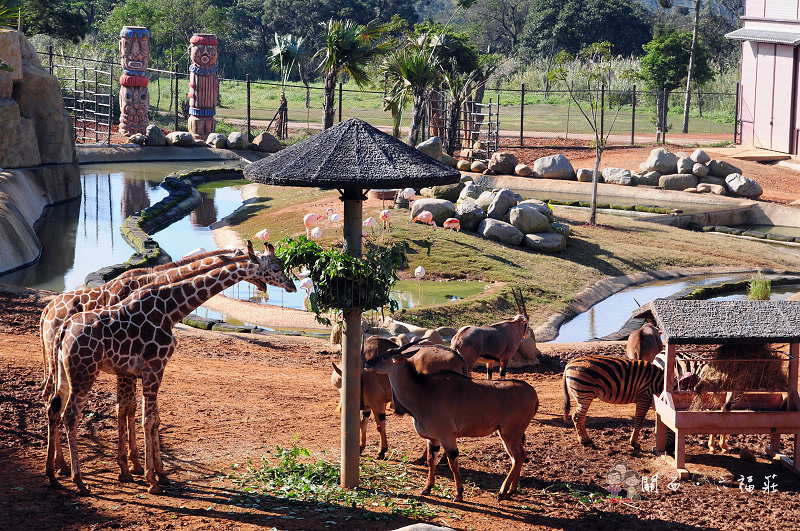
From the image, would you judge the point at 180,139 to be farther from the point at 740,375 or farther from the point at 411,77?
the point at 740,375

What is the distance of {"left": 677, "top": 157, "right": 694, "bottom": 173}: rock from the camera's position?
32688 millimetres

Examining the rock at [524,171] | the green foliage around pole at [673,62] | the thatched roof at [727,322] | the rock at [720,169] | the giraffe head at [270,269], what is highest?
the green foliage around pole at [673,62]

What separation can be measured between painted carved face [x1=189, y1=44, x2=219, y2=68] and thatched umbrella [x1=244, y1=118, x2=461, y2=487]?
31072 mm

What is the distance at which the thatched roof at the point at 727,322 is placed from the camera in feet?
31.2

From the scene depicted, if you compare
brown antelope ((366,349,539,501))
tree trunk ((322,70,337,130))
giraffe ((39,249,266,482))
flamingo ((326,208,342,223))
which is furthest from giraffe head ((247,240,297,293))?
tree trunk ((322,70,337,130))

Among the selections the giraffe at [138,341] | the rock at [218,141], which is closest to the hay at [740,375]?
the giraffe at [138,341]

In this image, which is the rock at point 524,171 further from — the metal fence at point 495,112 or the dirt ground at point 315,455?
the dirt ground at point 315,455

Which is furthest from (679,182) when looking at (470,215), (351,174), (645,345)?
(351,174)

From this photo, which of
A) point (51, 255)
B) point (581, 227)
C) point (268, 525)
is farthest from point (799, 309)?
point (51, 255)

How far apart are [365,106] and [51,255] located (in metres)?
34.1

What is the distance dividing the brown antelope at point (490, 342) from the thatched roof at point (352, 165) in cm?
409

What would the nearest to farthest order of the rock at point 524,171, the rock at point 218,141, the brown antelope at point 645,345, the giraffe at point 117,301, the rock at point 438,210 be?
1. the giraffe at point 117,301
2. the brown antelope at point 645,345
3. the rock at point 438,210
4. the rock at point 524,171
5. the rock at point 218,141

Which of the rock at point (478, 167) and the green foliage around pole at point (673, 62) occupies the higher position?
the green foliage around pole at point (673, 62)

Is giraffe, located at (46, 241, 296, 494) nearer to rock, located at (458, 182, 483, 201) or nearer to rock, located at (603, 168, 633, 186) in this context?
rock, located at (458, 182, 483, 201)
